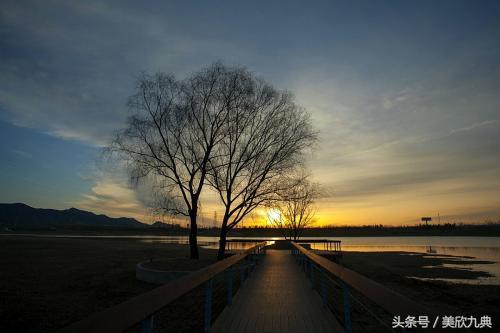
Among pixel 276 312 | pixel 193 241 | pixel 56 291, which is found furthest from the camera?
pixel 193 241

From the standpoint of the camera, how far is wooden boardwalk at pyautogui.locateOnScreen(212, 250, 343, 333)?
549cm

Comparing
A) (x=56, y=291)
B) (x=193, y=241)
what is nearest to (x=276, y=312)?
(x=56, y=291)

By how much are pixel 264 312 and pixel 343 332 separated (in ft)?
5.99

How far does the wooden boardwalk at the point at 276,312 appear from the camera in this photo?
5.49m

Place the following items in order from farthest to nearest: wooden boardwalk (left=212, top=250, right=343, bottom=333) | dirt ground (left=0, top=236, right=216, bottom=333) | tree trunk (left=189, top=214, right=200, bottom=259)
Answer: tree trunk (left=189, top=214, right=200, bottom=259) < dirt ground (left=0, top=236, right=216, bottom=333) < wooden boardwalk (left=212, top=250, right=343, bottom=333)

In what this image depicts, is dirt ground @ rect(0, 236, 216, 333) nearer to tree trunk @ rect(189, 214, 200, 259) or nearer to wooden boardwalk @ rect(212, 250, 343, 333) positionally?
tree trunk @ rect(189, 214, 200, 259)

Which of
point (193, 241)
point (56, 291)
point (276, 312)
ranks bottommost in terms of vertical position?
point (56, 291)

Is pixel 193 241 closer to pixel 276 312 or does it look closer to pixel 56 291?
pixel 56 291

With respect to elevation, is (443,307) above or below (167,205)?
below

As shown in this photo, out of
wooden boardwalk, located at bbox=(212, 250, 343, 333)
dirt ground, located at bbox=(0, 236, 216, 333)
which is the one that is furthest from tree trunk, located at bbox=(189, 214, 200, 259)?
wooden boardwalk, located at bbox=(212, 250, 343, 333)

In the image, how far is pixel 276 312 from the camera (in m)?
6.59

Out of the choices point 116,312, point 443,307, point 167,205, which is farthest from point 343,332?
point 167,205

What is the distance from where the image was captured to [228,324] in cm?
568

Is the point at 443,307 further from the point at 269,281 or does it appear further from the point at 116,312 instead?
the point at 116,312
